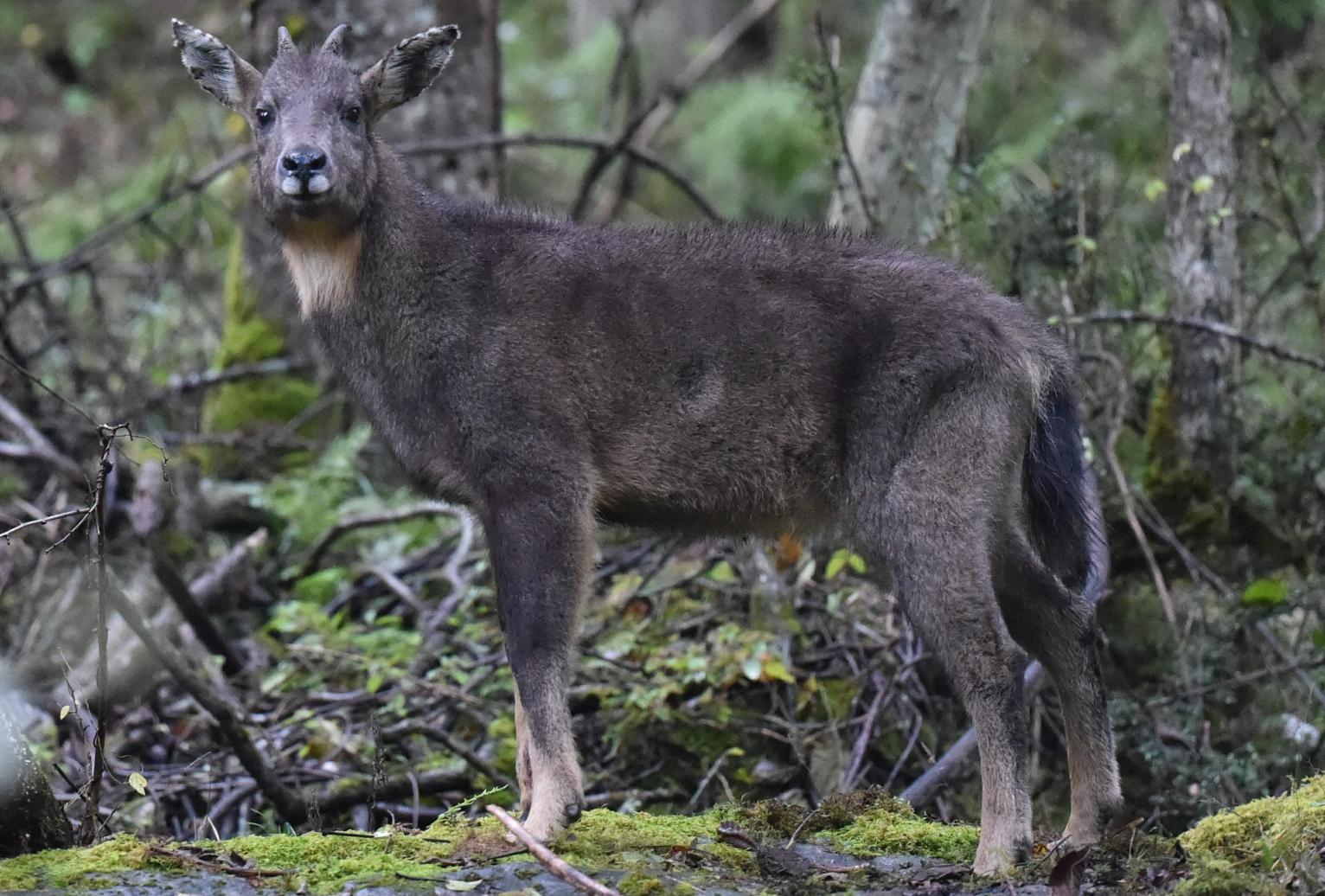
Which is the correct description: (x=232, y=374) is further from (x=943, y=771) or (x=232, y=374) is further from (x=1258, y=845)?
(x=1258, y=845)

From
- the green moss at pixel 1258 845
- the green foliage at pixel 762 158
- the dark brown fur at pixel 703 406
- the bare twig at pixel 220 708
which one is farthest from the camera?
the green foliage at pixel 762 158

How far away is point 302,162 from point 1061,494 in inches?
153

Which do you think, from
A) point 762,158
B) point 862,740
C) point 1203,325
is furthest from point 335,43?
point 762,158

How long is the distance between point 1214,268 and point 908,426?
166 inches

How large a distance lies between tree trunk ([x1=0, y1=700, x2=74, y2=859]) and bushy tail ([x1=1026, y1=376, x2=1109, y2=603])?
14.8 ft

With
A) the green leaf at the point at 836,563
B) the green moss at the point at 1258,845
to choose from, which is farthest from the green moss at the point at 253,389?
the green moss at the point at 1258,845

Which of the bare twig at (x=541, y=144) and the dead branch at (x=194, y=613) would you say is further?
the bare twig at (x=541, y=144)

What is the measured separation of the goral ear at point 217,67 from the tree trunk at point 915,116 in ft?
14.6

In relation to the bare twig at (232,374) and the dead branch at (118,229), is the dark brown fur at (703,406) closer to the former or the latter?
the dead branch at (118,229)

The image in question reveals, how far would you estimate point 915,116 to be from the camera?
10.6 meters

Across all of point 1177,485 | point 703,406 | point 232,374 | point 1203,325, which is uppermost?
point 1203,325

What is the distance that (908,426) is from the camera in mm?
6633

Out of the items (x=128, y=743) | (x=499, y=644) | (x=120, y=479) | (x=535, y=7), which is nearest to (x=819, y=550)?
(x=499, y=644)

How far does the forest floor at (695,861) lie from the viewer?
5402 mm
